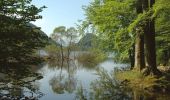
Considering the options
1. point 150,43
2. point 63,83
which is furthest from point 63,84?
point 150,43

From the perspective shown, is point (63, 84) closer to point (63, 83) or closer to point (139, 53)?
point (63, 83)

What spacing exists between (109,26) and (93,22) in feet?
8.48

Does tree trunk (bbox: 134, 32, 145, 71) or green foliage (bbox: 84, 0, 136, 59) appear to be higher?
green foliage (bbox: 84, 0, 136, 59)

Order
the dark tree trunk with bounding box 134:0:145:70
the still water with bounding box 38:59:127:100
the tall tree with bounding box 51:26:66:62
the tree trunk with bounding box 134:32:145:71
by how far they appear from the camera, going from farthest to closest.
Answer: the tall tree with bounding box 51:26:66:62 < the tree trunk with bounding box 134:32:145:71 < the dark tree trunk with bounding box 134:0:145:70 < the still water with bounding box 38:59:127:100

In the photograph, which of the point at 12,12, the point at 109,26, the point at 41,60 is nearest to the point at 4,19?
the point at 12,12

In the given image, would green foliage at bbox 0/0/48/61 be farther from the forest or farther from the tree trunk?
the tree trunk

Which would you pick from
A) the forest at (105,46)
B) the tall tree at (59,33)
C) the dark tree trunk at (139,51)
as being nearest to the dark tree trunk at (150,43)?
the forest at (105,46)

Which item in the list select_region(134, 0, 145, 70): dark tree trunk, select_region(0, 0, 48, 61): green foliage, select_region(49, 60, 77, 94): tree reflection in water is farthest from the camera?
select_region(49, 60, 77, 94): tree reflection in water

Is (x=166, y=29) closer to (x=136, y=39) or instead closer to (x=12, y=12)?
(x=136, y=39)

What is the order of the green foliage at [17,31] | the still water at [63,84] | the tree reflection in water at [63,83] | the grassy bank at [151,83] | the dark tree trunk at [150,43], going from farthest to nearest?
the tree reflection in water at [63,83], the still water at [63,84], the dark tree trunk at [150,43], the grassy bank at [151,83], the green foliage at [17,31]

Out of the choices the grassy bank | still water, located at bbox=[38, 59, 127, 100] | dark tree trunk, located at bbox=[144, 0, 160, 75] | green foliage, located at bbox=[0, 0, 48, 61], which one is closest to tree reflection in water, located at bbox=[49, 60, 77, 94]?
still water, located at bbox=[38, 59, 127, 100]

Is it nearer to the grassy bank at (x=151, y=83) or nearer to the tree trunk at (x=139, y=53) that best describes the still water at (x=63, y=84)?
the grassy bank at (x=151, y=83)

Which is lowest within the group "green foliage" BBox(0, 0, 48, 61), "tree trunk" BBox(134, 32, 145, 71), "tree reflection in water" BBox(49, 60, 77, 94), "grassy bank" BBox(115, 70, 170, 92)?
"tree reflection in water" BBox(49, 60, 77, 94)

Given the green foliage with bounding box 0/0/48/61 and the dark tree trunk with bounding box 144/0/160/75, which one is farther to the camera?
the dark tree trunk with bounding box 144/0/160/75
